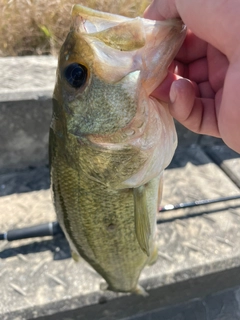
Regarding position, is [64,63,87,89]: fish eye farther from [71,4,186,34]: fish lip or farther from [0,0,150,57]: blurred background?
[0,0,150,57]: blurred background

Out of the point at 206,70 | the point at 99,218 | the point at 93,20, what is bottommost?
the point at 99,218

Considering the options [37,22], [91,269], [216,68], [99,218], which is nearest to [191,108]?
[216,68]

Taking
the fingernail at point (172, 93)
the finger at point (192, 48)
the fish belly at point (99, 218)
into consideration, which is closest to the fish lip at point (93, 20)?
the fingernail at point (172, 93)

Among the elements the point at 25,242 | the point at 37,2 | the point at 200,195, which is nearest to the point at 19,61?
the point at 37,2

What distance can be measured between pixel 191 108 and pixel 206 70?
0.79 feet

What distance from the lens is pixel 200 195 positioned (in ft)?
7.24

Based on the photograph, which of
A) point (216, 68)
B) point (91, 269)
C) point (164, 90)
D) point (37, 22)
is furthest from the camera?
point (37, 22)

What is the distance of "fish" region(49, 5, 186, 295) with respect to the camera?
0.91 metres

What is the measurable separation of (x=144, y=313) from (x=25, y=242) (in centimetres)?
75

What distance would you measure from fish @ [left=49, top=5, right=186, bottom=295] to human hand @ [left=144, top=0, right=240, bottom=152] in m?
0.06

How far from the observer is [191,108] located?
3.57 ft

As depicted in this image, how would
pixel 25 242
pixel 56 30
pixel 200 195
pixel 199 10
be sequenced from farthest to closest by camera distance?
pixel 56 30 < pixel 200 195 < pixel 25 242 < pixel 199 10

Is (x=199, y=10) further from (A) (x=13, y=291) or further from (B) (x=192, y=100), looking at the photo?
(A) (x=13, y=291)

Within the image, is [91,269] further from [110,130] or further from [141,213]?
[110,130]
